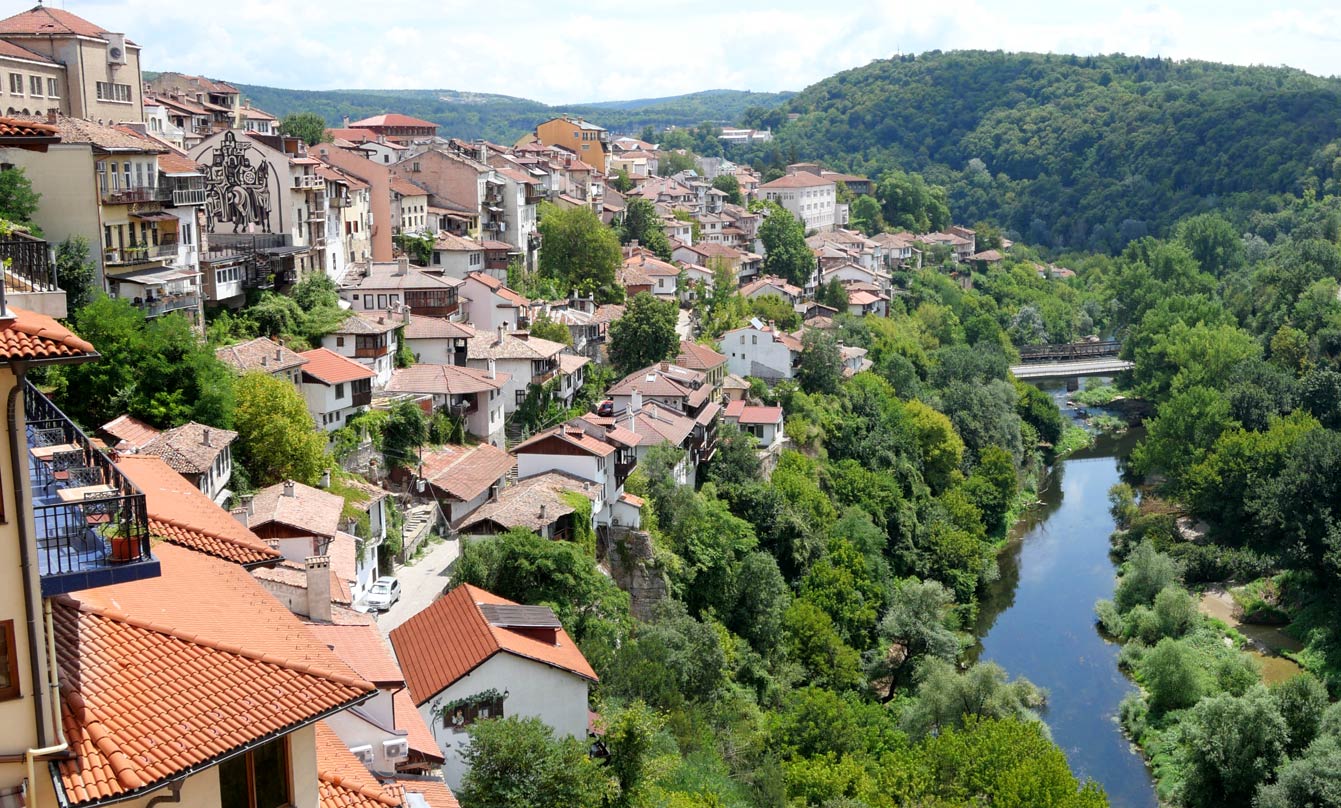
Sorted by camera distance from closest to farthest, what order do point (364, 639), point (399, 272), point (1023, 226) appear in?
point (364, 639) → point (399, 272) → point (1023, 226)

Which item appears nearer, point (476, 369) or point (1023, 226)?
point (476, 369)

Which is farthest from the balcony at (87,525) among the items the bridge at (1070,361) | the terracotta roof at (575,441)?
the bridge at (1070,361)

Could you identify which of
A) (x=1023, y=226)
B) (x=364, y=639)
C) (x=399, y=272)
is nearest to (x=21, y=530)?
(x=364, y=639)

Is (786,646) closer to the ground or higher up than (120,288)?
closer to the ground

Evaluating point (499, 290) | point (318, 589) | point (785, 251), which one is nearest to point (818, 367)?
point (499, 290)

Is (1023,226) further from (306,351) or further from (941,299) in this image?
(306,351)

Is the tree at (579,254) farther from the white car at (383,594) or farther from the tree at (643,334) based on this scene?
the white car at (383,594)

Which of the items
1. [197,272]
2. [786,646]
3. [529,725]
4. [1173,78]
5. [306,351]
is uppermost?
[1173,78]
